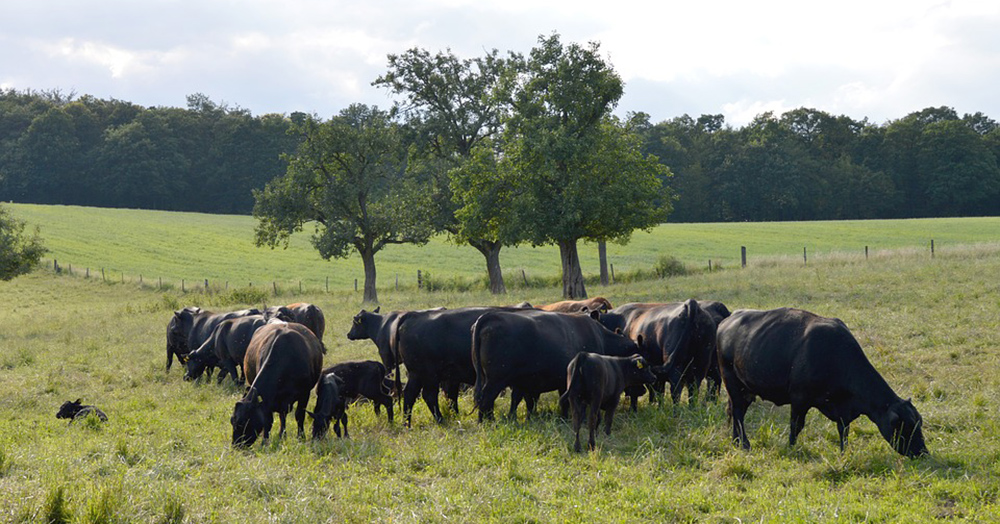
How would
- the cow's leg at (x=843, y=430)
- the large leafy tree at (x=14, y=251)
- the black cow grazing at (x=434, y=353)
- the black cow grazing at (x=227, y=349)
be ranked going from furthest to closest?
the large leafy tree at (x=14, y=251)
the black cow grazing at (x=227, y=349)
the black cow grazing at (x=434, y=353)
the cow's leg at (x=843, y=430)

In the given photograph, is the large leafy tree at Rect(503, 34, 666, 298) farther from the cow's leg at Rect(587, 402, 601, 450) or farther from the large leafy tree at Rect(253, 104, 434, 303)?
the cow's leg at Rect(587, 402, 601, 450)

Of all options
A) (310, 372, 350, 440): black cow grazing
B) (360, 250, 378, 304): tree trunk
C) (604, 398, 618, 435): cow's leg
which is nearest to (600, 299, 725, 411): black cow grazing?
(604, 398, 618, 435): cow's leg

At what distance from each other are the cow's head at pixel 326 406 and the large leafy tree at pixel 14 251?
95.5 feet

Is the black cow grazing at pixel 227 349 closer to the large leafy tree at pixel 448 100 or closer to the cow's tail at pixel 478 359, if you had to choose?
the cow's tail at pixel 478 359

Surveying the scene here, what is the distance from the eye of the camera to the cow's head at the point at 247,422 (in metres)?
9.82

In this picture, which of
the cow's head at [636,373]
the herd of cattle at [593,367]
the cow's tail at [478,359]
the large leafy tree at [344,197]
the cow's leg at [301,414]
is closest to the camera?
the herd of cattle at [593,367]

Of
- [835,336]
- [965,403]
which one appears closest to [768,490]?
[835,336]

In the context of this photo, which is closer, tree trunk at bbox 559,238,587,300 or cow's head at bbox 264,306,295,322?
cow's head at bbox 264,306,295,322

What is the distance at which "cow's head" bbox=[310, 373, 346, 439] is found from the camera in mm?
10141

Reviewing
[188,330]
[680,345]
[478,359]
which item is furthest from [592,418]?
[188,330]

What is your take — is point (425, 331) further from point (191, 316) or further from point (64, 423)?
point (191, 316)

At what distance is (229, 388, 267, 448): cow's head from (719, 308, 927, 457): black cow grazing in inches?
235

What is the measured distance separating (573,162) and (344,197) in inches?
441

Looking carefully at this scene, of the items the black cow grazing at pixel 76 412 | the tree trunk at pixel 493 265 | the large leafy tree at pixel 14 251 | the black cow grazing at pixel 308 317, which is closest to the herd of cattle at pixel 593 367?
the black cow grazing at pixel 76 412
